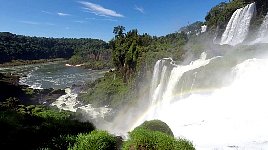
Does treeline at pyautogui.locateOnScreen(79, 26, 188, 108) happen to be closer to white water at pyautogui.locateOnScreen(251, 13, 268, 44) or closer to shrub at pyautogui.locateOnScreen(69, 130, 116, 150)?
white water at pyautogui.locateOnScreen(251, 13, 268, 44)

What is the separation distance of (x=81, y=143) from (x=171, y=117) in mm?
18868

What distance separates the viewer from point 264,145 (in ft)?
61.3

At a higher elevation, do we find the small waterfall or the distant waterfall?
the distant waterfall

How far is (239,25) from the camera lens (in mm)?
49344

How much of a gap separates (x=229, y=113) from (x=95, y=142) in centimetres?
1443

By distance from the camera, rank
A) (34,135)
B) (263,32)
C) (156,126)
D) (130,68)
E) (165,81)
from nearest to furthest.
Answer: (34,135)
(156,126)
(165,81)
(263,32)
(130,68)

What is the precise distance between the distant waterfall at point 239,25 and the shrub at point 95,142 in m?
36.1

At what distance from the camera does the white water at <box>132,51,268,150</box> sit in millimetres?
20994

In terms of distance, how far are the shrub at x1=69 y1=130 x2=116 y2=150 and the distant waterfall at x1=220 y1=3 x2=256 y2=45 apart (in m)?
36.1

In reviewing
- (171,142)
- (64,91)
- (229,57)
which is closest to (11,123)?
(171,142)

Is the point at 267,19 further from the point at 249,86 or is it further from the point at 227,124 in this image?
the point at 227,124

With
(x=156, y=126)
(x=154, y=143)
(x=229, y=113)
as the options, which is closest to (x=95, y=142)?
(x=154, y=143)

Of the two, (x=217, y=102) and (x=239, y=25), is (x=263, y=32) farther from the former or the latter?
(x=217, y=102)

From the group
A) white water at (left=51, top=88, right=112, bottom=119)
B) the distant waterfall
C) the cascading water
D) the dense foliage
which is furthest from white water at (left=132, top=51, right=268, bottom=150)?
white water at (left=51, top=88, right=112, bottom=119)
